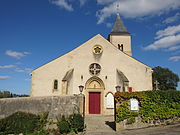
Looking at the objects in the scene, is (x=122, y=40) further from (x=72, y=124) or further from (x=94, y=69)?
(x=72, y=124)

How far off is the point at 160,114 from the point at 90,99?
8.44 meters

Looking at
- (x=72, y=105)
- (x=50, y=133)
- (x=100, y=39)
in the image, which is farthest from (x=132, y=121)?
(x=100, y=39)

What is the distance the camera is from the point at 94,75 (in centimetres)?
1781

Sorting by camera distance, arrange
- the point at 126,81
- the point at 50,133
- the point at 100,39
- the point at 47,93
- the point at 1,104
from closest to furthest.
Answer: the point at 50,133 < the point at 1,104 < the point at 126,81 < the point at 47,93 < the point at 100,39

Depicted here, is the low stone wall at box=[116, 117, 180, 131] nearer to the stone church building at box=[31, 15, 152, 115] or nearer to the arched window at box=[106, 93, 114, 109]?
the stone church building at box=[31, 15, 152, 115]

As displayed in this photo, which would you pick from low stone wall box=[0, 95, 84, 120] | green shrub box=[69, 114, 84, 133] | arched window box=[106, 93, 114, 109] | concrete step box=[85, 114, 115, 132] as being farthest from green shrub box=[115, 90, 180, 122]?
arched window box=[106, 93, 114, 109]

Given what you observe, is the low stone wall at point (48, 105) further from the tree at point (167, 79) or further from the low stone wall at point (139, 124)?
the tree at point (167, 79)

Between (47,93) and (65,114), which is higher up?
(47,93)

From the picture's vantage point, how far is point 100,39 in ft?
62.5

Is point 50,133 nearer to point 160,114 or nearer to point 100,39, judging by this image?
point 160,114

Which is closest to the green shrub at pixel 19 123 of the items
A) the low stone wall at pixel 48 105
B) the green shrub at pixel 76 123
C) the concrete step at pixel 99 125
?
the low stone wall at pixel 48 105

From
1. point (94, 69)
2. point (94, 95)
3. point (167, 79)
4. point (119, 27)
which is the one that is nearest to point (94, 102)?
point (94, 95)

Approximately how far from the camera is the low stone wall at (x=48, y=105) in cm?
1123

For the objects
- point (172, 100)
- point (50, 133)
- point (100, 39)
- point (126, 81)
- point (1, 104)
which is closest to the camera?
point (50, 133)
